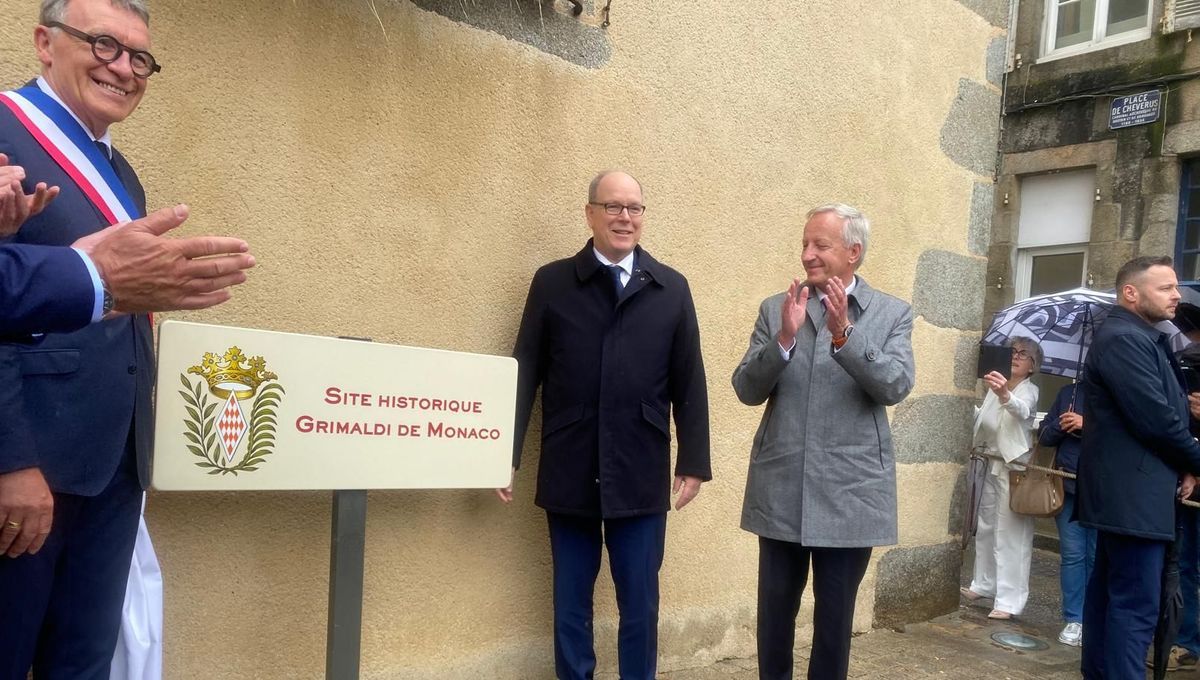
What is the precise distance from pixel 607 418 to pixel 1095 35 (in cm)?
852

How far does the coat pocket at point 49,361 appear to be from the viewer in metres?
1.70

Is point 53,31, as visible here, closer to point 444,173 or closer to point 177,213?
point 177,213

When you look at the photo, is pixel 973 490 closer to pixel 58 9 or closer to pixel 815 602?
pixel 815 602

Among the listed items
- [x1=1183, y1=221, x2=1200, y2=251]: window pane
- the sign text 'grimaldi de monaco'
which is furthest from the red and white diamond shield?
[x1=1183, y1=221, x2=1200, y2=251]: window pane

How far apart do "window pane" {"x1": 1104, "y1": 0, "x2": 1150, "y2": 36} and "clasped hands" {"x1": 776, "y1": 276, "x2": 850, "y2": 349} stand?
8058mm

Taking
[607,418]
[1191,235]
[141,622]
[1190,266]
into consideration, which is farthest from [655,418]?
[1191,235]

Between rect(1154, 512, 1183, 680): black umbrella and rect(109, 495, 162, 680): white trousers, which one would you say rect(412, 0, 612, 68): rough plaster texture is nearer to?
rect(109, 495, 162, 680): white trousers

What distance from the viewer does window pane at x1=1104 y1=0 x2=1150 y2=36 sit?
857 cm

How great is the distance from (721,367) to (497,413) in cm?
146

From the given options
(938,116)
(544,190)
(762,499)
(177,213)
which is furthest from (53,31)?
(938,116)

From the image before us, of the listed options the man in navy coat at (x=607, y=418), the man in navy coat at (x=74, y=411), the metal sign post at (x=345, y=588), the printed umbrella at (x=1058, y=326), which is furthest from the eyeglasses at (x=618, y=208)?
the printed umbrella at (x=1058, y=326)

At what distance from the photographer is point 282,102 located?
8.68 ft

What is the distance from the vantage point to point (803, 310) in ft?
8.67

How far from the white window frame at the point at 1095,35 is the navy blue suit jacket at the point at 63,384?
947 centimetres
